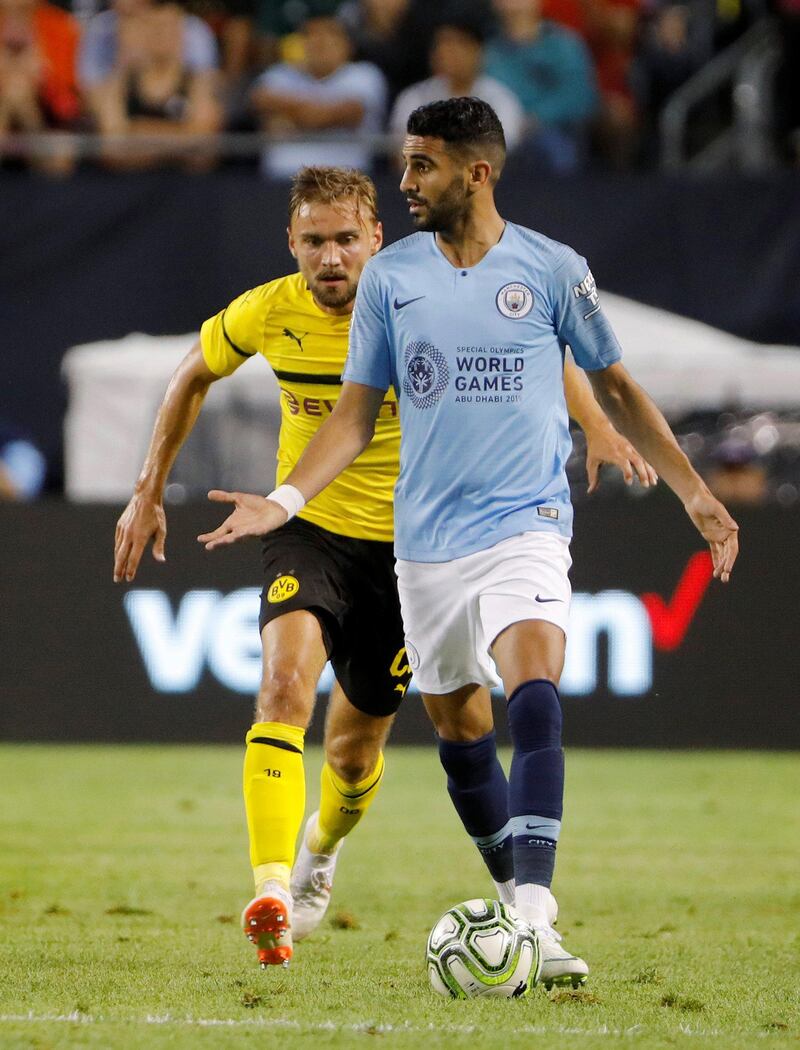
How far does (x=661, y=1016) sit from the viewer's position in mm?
4531

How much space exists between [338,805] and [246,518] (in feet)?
5.08

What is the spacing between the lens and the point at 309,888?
6117mm

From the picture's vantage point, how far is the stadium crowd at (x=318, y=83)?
512 inches

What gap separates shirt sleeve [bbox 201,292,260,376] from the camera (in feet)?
19.4

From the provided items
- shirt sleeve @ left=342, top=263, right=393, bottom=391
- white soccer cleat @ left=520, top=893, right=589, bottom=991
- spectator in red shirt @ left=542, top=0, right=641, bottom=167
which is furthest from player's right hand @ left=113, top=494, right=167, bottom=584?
spectator in red shirt @ left=542, top=0, right=641, bottom=167

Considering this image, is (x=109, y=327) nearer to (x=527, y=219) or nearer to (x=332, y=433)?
(x=527, y=219)

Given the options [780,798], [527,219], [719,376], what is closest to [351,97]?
[527,219]

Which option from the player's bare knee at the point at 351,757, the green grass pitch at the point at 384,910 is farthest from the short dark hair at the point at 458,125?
the green grass pitch at the point at 384,910

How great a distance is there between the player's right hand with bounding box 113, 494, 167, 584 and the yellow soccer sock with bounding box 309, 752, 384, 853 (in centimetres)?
103

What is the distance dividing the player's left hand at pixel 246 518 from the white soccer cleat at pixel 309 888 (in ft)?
5.09

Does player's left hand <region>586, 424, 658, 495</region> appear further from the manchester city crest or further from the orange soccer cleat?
the orange soccer cleat

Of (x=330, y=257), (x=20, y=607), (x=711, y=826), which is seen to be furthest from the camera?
Answer: (x=20, y=607)

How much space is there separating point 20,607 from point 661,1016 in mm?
7456

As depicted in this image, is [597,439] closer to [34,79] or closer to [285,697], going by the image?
[285,697]
